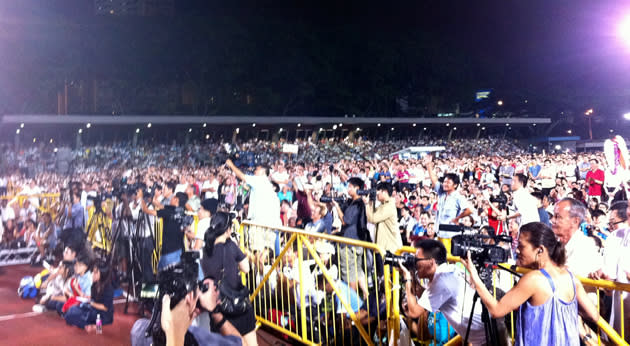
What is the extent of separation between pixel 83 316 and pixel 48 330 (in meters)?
0.44

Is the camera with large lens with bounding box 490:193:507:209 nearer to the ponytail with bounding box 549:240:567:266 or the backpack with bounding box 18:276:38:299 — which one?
the ponytail with bounding box 549:240:567:266

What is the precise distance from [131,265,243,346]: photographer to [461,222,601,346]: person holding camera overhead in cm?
203

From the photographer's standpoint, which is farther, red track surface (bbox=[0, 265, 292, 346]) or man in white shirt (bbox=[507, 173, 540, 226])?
man in white shirt (bbox=[507, 173, 540, 226])

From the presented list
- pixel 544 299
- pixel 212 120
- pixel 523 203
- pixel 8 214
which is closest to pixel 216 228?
pixel 544 299

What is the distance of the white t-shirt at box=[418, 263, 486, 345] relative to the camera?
3.42m

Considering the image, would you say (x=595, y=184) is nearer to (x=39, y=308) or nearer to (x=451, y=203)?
(x=451, y=203)

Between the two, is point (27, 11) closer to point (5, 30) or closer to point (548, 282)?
point (5, 30)

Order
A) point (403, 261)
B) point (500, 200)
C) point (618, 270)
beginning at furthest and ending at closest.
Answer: point (500, 200) < point (618, 270) < point (403, 261)

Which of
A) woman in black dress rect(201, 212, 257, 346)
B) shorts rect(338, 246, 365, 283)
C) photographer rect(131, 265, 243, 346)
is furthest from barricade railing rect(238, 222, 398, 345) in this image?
photographer rect(131, 265, 243, 346)

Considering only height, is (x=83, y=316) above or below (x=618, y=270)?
below

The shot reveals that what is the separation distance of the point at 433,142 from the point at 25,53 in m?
33.0

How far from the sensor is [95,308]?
575 centimetres

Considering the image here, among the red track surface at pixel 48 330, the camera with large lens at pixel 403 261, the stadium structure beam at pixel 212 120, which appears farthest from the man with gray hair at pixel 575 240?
the stadium structure beam at pixel 212 120

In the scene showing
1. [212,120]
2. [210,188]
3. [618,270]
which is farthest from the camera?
[212,120]
